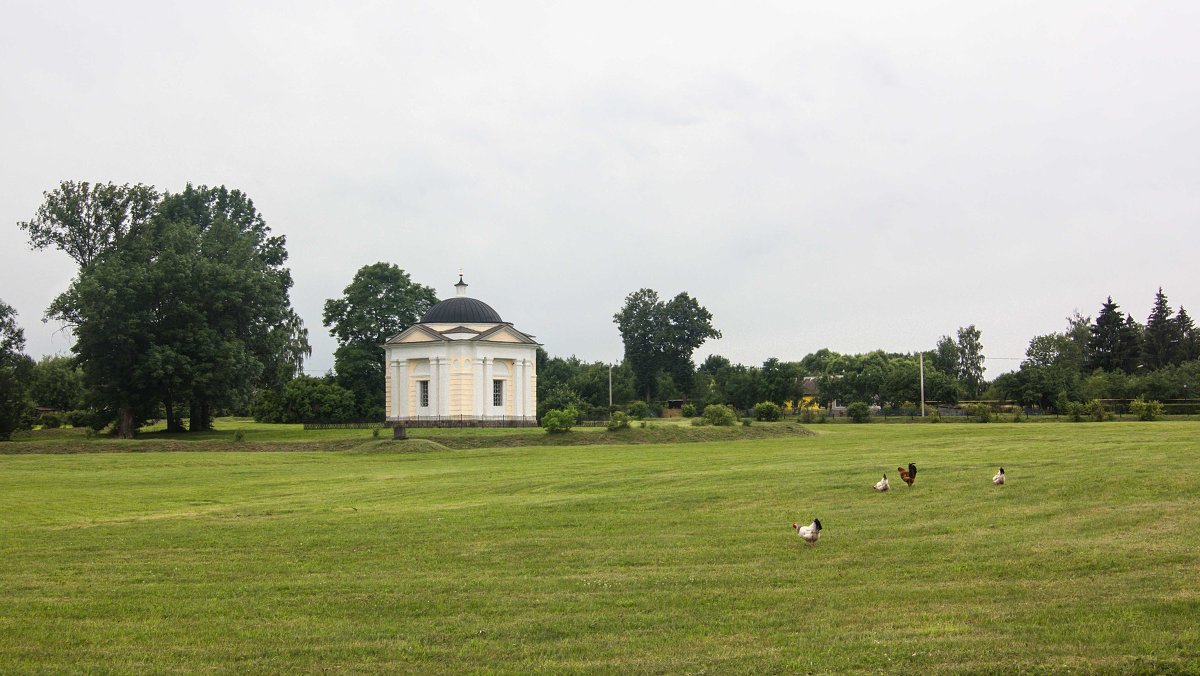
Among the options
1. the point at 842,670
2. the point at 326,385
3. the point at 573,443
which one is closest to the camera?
the point at 842,670

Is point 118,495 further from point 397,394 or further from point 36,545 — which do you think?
point 397,394

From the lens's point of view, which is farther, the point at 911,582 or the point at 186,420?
the point at 186,420

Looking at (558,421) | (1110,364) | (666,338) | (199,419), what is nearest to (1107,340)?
(1110,364)

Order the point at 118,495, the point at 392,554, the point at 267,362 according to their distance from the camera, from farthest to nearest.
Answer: the point at 267,362
the point at 118,495
the point at 392,554

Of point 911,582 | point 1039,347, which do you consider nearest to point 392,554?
point 911,582

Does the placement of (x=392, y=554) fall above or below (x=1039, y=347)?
below

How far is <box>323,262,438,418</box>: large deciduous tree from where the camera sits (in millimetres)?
73625

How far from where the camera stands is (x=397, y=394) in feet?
224

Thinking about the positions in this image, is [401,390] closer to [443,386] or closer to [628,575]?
[443,386]

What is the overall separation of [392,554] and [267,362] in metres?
52.7

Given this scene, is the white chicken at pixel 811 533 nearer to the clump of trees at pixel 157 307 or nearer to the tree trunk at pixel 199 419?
the clump of trees at pixel 157 307

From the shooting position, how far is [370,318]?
246 ft

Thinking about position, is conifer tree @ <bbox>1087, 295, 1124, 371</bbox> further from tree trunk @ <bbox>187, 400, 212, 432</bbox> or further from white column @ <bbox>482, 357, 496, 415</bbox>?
tree trunk @ <bbox>187, 400, 212, 432</bbox>

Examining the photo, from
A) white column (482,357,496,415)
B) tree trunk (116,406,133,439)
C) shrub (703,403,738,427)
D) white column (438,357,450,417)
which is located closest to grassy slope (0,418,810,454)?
tree trunk (116,406,133,439)
